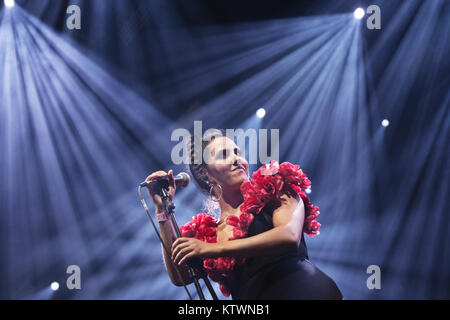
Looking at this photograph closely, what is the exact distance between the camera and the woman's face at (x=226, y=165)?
1736 mm

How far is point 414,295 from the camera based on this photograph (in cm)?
375

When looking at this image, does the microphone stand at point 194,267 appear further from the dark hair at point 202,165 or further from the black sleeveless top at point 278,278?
the dark hair at point 202,165

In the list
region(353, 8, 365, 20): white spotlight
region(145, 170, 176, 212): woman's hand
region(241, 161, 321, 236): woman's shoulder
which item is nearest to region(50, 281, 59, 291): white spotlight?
region(145, 170, 176, 212): woman's hand

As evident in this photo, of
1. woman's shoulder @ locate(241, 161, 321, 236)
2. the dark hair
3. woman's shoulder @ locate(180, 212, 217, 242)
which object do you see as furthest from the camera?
the dark hair

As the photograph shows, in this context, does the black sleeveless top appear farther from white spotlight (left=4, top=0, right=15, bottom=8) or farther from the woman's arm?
white spotlight (left=4, top=0, right=15, bottom=8)

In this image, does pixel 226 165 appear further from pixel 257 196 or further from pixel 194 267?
pixel 194 267

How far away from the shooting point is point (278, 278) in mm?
1446

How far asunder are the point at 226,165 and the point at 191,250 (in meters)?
0.55

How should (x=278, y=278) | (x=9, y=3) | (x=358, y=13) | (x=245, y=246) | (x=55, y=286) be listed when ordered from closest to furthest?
(x=245, y=246) → (x=278, y=278) → (x=9, y=3) → (x=55, y=286) → (x=358, y=13)

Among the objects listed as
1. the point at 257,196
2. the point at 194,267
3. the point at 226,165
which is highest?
the point at 226,165

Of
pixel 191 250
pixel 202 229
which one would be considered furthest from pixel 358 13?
pixel 191 250

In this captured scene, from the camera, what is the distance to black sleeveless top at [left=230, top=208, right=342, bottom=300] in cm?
142

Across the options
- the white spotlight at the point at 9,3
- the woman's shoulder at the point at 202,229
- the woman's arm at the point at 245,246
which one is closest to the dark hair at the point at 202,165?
the woman's shoulder at the point at 202,229

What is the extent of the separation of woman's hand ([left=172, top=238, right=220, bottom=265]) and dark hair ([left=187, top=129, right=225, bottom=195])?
0.61 metres
